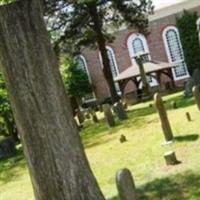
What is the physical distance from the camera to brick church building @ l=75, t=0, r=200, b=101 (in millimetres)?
49000

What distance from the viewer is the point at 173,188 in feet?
32.9

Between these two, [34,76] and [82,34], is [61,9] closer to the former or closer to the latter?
[82,34]

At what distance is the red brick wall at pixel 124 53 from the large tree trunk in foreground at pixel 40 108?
131ft

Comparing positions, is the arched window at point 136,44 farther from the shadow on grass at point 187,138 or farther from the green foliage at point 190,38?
the shadow on grass at point 187,138

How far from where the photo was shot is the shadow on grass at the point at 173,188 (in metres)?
9.50

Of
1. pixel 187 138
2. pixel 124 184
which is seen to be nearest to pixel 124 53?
pixel 187 138

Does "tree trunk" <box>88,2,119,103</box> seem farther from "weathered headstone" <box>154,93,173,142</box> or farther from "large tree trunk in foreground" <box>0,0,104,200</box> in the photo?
"large tree trunk in foreground" <box>0,0,104,200</box>

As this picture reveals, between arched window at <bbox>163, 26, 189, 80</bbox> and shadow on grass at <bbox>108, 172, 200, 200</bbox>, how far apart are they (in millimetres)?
38966

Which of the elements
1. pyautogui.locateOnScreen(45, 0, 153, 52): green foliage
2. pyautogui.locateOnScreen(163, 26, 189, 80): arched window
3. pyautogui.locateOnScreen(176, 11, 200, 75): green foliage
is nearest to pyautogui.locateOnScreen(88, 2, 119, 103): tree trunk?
pyautogui.locateOnScreen(45, 0, 153, 52): green foliage

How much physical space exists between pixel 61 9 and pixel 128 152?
744 inches

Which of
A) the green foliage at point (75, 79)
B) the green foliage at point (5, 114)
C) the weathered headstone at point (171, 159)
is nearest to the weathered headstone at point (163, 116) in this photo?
the weathered headstone at point (171, 159)

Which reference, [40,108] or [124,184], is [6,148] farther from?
[124,184]

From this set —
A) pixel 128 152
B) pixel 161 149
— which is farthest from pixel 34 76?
pixel 128 152

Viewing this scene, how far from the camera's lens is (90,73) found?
52250mm
